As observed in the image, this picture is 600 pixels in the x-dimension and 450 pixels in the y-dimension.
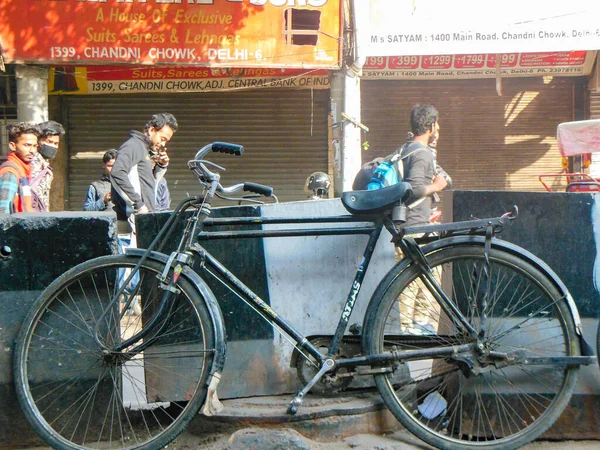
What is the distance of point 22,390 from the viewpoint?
3.38 meters

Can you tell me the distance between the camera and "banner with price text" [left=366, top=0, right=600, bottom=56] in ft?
33.2

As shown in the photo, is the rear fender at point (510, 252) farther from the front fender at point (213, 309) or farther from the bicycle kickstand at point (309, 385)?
the front fender at point (213, 309)

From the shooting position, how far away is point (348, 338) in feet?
11.9

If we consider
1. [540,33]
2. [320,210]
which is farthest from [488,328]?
[540,33]

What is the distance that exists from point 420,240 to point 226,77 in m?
8.37

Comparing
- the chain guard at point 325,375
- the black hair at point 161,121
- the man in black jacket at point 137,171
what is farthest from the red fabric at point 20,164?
the chain guard at point 325,375

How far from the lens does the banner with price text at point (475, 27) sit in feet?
33.2

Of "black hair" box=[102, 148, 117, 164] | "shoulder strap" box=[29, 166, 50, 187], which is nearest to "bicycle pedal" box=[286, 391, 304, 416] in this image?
"shoulder strap" box=[29, 166, 50, 187]

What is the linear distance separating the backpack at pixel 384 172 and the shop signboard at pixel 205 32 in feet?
15.5

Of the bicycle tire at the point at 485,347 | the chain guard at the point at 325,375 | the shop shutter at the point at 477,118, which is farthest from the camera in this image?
the shop shutter at the point at 477,118

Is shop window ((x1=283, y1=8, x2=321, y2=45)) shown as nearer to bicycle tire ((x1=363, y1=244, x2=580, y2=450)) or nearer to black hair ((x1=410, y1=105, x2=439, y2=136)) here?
black hair ((x1=410, y1=105, x2=439, y2=136))

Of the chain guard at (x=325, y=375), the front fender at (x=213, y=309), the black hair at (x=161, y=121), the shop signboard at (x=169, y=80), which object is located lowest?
the chain guard at (x=325, y=375)

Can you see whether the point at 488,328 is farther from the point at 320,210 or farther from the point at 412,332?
the point at 320,210

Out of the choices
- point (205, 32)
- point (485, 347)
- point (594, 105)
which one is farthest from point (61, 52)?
point (594, 105)
